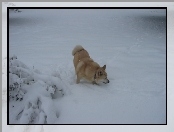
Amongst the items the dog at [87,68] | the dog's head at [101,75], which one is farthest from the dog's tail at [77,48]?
the dog's head at [101,75]

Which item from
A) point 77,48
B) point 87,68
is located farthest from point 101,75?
point 77,48

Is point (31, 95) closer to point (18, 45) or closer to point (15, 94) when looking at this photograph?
point (15, 94)

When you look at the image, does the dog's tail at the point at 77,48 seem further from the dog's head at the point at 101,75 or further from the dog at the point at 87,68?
the dog's head at the point at 101,75

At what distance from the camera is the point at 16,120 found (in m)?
4.30

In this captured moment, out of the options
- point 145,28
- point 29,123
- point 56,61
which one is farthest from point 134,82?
point 29,123

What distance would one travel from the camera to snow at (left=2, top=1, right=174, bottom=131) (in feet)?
14.2

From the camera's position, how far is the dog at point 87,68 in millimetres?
4391

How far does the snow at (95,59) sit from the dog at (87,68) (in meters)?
0.06

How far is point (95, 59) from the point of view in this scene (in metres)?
4.42

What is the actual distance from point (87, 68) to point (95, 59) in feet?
0.48

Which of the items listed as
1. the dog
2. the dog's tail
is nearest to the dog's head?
the dog

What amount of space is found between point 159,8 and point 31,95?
1.82 metres

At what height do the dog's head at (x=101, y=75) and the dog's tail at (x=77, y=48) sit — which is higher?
the dog's tail at (x=77, y=48)

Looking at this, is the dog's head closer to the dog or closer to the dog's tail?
the dog
